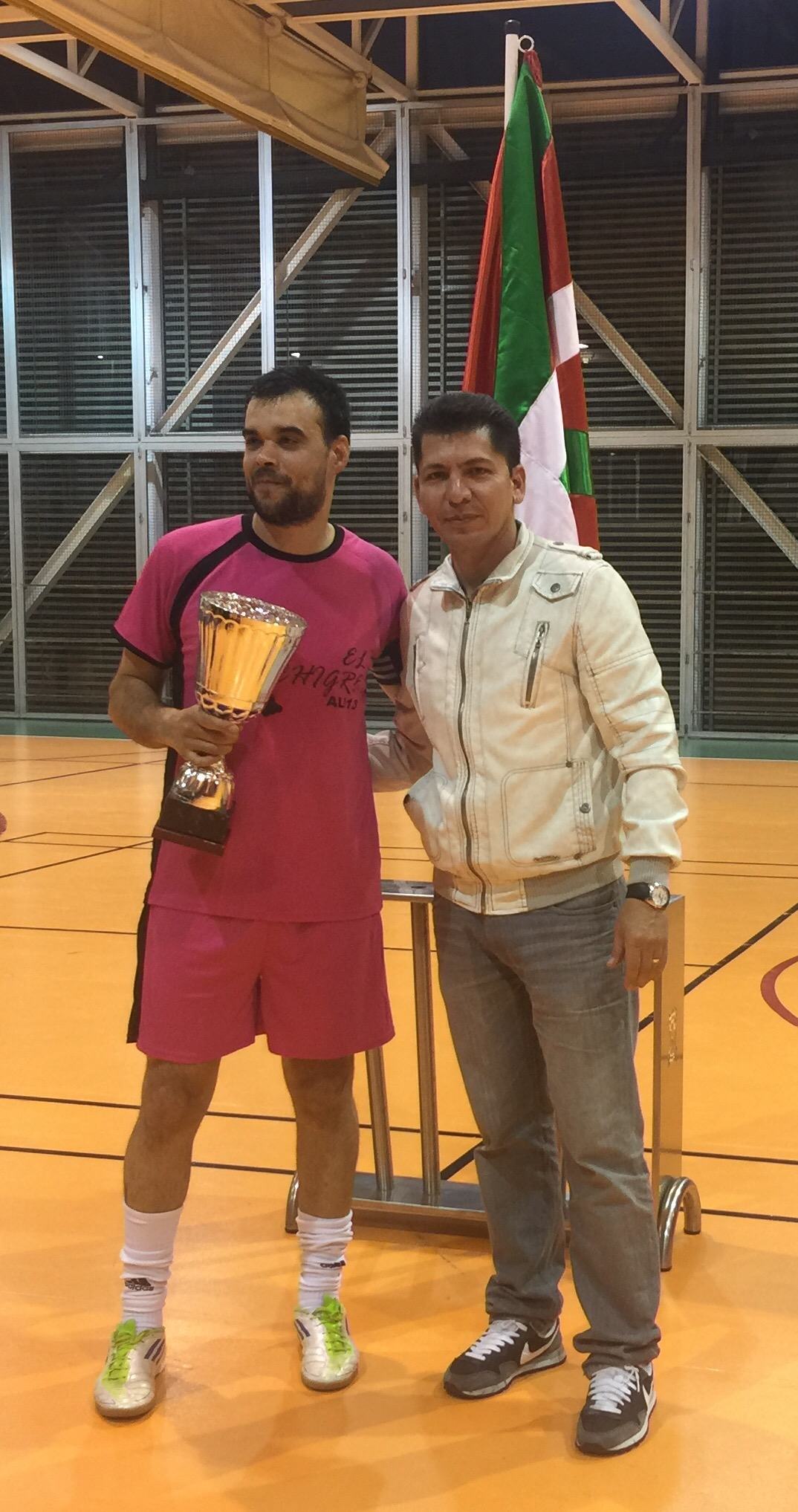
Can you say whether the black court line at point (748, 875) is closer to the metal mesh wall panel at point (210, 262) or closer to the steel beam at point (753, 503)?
the steel beam at point (753, 503)

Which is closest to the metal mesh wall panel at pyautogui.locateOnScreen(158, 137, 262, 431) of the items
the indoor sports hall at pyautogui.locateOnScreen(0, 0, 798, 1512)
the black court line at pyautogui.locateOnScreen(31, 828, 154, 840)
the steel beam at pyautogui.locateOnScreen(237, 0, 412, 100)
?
the indoor sports hall at pyautogui.locateOnScreen(0, 0, 798, 1512)

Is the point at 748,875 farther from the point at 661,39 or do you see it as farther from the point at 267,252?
the point at 267,252

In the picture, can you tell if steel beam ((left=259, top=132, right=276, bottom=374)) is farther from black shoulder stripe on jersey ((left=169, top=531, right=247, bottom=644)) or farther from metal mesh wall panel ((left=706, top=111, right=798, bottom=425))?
black shoulder stripe on jersey ((left=169, top=531, right=247, bottom=644))

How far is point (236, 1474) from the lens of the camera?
2.25m

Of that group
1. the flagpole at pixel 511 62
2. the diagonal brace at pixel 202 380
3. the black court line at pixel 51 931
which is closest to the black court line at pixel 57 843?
the black court line at pixel 51 931

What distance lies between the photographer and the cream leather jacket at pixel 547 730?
2.28m

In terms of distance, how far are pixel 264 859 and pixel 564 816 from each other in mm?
486

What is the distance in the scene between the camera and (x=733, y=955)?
5328 mm

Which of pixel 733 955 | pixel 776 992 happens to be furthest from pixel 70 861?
pixel 776 992

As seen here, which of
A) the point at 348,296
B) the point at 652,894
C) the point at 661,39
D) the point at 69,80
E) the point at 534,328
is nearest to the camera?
the point at 652,894

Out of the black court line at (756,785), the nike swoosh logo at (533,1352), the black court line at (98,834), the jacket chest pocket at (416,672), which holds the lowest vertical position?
the black court line at (98,834)

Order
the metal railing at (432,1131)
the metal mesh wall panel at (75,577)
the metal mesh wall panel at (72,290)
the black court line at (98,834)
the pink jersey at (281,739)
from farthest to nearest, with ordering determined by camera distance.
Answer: the metal mesh wall panel at (75,577) → the metal mesh wall panel at (72,290) → the black court line at (98,834) → the metal railing at (432,1131) → the pink jersey at (281,739)

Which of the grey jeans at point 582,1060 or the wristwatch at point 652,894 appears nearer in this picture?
the wristwatch at point 652,894

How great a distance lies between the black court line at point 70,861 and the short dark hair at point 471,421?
484 cm
